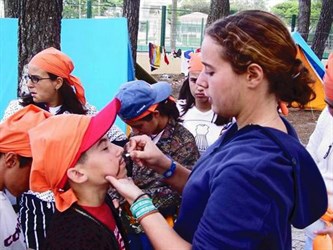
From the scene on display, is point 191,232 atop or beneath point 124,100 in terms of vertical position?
beneath

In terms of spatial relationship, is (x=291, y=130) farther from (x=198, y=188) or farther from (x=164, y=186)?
(x=164, y=186)

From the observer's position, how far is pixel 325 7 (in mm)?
11477

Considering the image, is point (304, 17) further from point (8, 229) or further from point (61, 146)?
point (61, 146)

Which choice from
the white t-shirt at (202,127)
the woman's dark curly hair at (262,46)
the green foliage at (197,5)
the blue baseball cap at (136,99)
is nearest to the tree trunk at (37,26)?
the white t-shirt at (202,127)

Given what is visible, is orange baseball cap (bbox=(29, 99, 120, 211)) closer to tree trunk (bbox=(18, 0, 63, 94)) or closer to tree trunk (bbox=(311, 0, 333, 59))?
tree trunk (bbox=(18, 0, 63, 94))

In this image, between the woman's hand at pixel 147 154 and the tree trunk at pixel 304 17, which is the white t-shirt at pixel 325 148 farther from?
the tree trunk at pixel 304 17

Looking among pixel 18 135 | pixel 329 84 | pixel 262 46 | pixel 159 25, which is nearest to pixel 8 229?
pixel 18 135

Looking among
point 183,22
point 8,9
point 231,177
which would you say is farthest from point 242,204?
point 183,22

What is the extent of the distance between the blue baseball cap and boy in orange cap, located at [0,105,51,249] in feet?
2.22

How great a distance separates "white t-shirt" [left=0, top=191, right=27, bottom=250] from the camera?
1844 millimetres

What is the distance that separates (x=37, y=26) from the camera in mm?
4305

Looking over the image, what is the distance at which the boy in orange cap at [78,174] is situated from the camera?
1548 millimetres

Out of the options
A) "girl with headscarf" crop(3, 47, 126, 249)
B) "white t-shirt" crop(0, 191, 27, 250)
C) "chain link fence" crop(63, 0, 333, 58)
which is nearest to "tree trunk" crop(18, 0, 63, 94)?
"girl with headscarf" crop(3, 47, 126, 249)

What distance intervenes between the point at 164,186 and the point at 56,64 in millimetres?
1417
